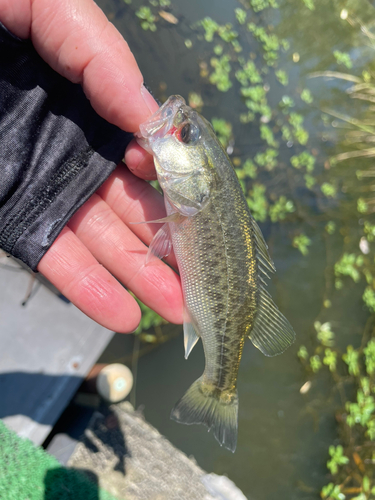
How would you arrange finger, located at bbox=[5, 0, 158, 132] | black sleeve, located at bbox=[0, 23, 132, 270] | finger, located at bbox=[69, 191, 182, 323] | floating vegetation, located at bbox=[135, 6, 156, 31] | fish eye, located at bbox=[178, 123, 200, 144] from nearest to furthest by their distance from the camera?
finger, located at bbox=[5, 0, 158, 132] → black sleeve, located at bbox=[0, 23, 132, 270] → fish eye, located at bbox=[178, 123, 200, 144] → finger, located at bbox=[69, 191, 182, 323] → floating vegetation, located at bbox=[135, 6, 156, 31]

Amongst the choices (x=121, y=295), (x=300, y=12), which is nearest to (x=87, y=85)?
(x=121, y=295)

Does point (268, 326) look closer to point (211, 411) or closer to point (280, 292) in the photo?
point (211, 411)

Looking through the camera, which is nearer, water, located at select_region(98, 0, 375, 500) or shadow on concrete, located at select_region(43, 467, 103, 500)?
shadow on concrete, located at select_region(43, 467, 103, 500)

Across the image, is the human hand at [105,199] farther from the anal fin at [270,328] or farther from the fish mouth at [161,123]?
the anal fin at [270,328]

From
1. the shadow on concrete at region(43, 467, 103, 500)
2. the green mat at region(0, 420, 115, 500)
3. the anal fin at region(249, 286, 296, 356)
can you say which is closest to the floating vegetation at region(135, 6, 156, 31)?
the anal fin at region(249, 286, 296, 356)

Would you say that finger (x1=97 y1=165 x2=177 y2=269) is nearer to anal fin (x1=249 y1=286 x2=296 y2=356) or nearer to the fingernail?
the fingernail

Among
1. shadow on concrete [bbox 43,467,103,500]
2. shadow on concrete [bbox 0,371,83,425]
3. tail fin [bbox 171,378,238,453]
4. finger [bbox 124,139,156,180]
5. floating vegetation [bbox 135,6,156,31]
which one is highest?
floating vegetation [bbox 135,6,156,31]
